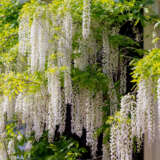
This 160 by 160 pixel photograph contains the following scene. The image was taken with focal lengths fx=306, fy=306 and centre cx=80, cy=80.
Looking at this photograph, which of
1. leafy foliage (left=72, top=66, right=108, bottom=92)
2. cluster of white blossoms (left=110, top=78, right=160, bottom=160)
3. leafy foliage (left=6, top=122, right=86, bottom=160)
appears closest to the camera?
cluster of white blossoms (left=110, top=78, right=160, bottom=160)

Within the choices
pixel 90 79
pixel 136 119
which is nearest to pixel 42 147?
pixel 90 79

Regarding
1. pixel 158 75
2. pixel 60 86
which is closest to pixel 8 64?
pixel 60 86

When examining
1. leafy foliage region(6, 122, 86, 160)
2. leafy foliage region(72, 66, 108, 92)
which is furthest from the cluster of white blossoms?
leafy foliage region(6, 122, 86, 160)

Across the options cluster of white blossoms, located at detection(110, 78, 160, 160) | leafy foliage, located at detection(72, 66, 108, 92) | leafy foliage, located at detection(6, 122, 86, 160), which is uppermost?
leafy foliage, located at detection(72, 66, 108, 92)

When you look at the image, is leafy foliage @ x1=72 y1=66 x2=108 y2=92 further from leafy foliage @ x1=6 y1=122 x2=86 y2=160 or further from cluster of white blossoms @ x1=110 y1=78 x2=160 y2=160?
leafy foliage @ x1=6 y1=122 x2=86 y2=160

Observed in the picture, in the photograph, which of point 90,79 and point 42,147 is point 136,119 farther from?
point 42,147

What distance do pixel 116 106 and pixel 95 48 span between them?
0.74 metres

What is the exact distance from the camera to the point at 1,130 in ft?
13.7

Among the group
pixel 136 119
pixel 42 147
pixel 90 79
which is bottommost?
pixel 42 147

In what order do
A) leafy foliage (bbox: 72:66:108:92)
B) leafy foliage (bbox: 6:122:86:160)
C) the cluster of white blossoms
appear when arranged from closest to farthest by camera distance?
the cluster of white blossoms, leafy foliage (bbox: 72:66:108:92), leafy foliage (bbox: 6:122:86:160)

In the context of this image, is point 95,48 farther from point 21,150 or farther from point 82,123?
point 21,150

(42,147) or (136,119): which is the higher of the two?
(136,119)

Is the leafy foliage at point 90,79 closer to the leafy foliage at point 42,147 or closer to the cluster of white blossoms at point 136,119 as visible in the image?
the cluster of white blossoms at point 136,119

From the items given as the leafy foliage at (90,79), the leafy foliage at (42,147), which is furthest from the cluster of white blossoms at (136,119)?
the leafy foliage at (42,147)
